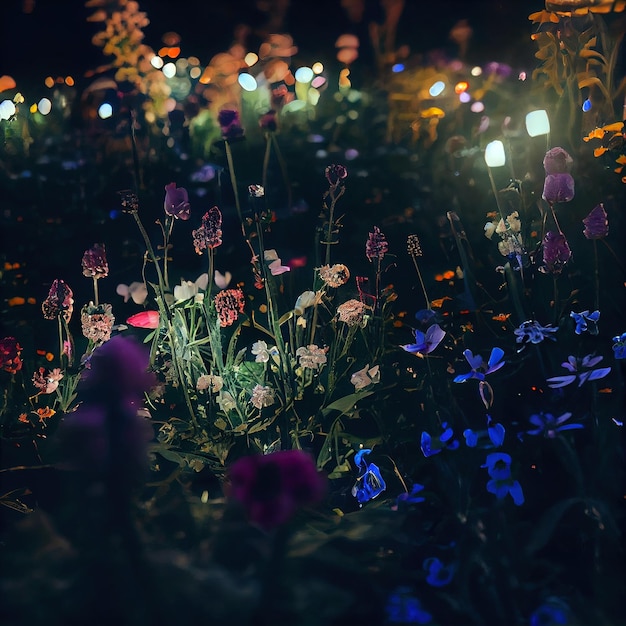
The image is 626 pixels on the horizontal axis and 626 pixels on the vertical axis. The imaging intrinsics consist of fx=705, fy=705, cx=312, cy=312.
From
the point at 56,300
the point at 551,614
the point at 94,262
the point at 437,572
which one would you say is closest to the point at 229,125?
the point at 94,262

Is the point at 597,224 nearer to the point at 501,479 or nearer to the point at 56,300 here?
the point at 501,479

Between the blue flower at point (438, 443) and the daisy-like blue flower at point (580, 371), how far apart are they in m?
0.31

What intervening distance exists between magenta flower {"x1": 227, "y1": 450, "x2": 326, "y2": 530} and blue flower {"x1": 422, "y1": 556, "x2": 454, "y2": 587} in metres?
0.36

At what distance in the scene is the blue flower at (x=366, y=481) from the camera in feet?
6.61

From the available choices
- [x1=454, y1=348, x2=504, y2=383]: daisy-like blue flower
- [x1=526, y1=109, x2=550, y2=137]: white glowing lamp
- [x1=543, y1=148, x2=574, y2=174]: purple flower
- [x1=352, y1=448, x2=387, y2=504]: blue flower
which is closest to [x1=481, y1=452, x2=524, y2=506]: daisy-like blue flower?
[x1=454, y1=348, x2=504, y2=383]: daisy-like blue flower

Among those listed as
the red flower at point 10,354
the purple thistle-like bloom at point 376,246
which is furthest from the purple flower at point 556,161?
the red flower at point 10,354

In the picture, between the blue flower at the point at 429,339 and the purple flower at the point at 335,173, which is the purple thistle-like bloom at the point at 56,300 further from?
the blue flower at the point at 429,339

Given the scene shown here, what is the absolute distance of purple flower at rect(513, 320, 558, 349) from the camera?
1.96m

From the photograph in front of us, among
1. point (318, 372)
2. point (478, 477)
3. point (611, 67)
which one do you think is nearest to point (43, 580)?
point (318, 372)

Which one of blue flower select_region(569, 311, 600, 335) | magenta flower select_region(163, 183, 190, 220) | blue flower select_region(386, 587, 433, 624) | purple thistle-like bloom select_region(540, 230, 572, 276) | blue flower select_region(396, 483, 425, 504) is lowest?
blue flower select_region(386, 587, 433, 624)

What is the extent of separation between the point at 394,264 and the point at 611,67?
98 centimetres

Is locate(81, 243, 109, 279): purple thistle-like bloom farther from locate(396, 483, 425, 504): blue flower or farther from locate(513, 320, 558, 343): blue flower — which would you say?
locate(513, 320, 558, 343): blue flower

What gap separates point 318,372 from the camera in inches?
88.4

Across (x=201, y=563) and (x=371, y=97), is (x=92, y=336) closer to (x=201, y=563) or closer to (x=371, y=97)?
(x=201, y=563)
